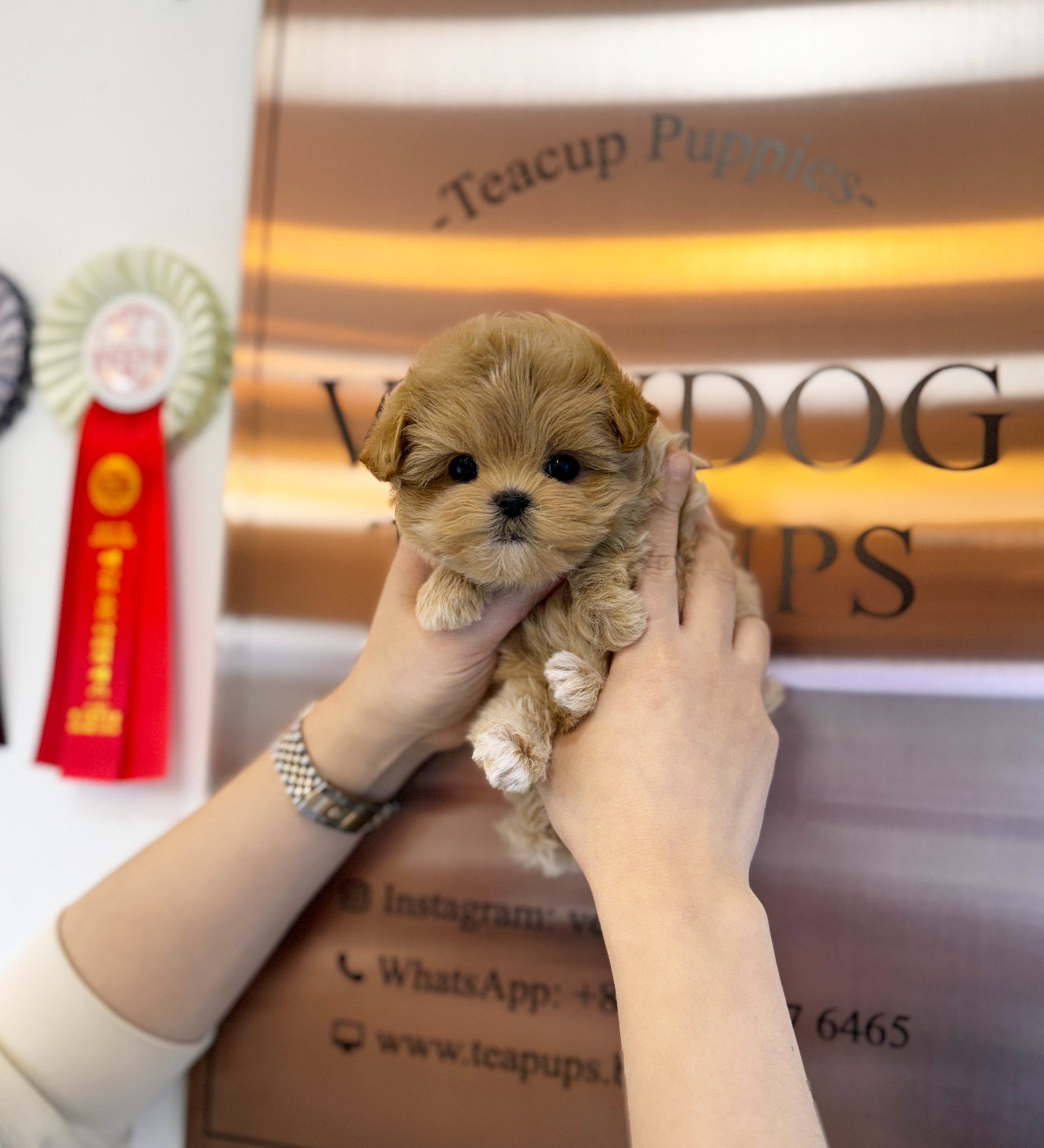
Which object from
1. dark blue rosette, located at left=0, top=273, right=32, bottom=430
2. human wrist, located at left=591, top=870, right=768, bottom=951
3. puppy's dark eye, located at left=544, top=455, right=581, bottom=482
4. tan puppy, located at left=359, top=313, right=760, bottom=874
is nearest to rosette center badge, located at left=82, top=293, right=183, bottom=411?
dark blue rosette, located at left=0, top=273, right=32, bottom=430

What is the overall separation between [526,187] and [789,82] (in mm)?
352

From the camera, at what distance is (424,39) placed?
112cm

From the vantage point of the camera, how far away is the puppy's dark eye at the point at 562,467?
24.5 inches

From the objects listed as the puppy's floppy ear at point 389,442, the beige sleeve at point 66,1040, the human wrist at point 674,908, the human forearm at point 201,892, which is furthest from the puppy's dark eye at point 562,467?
the beige sleeve at point 66,1040

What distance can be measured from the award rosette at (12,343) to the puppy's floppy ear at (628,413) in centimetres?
107

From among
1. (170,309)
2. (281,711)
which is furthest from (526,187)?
(281,711)

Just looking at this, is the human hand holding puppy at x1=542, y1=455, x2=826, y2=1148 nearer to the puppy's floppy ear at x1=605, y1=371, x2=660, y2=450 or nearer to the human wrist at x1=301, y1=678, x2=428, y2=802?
the puppy's floppy ear at x1=605, y1=371, x2=660, y2=450

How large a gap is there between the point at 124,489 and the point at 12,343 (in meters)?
0.31

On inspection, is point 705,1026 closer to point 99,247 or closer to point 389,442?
point 389,442

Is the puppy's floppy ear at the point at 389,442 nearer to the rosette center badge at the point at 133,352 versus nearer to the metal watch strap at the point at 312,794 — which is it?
the metal watch strap at the point at 312,794

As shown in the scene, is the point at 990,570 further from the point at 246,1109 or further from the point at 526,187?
the point at 246,1109

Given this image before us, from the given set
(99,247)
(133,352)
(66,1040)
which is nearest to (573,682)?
(66,1040)

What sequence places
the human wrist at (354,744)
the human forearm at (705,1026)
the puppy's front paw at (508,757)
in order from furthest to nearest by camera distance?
the human wrist at (354,744) < the puppy's front paw at (508,757) < the human forearm at (705,1026)

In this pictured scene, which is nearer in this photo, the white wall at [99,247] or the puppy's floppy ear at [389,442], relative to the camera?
the puppy's floppy ear at [389,442]
